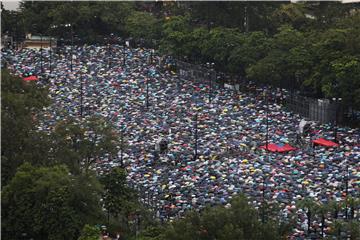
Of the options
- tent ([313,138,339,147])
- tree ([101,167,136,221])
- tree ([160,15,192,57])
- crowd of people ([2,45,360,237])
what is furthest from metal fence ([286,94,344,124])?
tree ([101,167,136,221])

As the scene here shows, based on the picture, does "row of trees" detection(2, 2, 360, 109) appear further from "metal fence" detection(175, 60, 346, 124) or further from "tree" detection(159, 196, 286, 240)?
"tree" detection(159, 196, 286, 240)

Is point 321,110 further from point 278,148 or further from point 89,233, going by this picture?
point 89,233

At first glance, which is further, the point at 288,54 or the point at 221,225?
the point at 288,54

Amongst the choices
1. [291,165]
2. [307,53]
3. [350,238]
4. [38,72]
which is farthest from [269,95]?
[350,238]

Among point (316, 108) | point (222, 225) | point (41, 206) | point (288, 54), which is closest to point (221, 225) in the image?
point (222, 225)

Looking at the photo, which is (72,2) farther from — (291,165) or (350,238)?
(350,238)

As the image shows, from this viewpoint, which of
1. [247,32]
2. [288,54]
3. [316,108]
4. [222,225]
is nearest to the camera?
[222,225]
